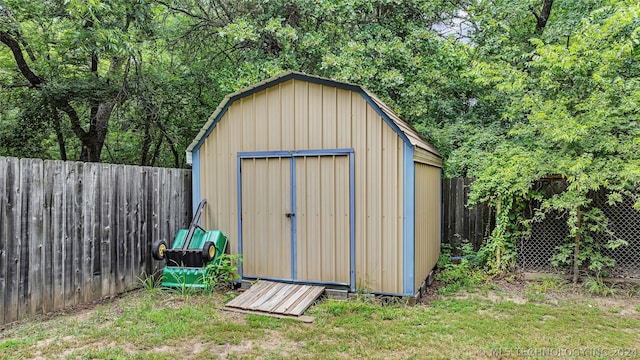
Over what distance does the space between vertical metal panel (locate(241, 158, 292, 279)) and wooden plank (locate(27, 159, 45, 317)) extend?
7.07ft

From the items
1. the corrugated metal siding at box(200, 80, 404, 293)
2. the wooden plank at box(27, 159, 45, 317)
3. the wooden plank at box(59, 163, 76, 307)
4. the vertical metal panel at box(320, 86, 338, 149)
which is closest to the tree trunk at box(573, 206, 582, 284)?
the corrugated metal siding at box(200, 80, 404, 293)

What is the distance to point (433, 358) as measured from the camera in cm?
299

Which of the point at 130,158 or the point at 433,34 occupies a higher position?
the point at 433,34

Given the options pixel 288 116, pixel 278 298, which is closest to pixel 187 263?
pixel 278 298

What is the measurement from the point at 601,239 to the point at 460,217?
198 cm

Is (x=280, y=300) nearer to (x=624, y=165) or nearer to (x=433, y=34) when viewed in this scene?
(x=624, y=165)

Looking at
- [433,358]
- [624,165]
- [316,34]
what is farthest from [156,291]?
[624,165]

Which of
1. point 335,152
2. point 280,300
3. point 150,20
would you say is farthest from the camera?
point 150,20

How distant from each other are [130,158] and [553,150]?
10352 mm

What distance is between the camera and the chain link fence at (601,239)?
5066mm

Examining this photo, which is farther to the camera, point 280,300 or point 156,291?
point 156,291

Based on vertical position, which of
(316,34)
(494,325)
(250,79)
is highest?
(316,34)

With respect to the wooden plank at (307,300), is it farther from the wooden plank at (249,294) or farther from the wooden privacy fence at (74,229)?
the wooden privacy fence at (74,229)

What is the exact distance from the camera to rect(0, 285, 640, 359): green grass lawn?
3.09 m
